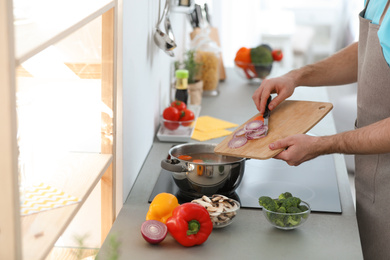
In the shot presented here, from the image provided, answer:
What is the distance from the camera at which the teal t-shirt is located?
1.23 metres

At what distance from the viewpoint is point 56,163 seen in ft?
3.74

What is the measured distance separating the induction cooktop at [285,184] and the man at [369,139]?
0.36 feet

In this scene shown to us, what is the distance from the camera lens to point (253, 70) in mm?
2652

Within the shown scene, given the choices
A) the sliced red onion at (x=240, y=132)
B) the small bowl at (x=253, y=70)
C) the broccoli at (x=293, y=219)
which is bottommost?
the broccoli at (x=293, y=219)

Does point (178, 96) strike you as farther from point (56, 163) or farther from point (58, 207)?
→ point (58, 207)

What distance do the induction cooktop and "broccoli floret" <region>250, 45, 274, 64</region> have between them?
35.8 inches

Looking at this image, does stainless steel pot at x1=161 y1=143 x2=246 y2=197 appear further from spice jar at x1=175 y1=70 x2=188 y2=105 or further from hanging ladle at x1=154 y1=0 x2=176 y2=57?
spice jar at x1=175 y1=70 x2=188 y2=105

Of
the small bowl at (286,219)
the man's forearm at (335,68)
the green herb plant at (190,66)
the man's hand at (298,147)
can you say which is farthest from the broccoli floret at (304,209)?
the green herb plant at (190,66)

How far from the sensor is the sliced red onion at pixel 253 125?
150 centimetres

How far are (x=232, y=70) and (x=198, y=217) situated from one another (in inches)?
77.1

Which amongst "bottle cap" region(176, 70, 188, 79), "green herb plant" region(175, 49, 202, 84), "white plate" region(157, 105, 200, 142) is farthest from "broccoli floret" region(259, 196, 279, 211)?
"green herb plant" region(175, 49, 202, 84)

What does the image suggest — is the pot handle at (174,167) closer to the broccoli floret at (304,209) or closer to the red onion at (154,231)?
the red onion at (154,231)

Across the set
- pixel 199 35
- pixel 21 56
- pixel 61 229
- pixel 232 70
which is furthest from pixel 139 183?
pixel 232 70

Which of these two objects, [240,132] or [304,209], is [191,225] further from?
[240,132]
